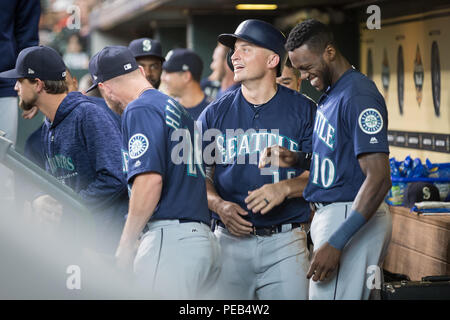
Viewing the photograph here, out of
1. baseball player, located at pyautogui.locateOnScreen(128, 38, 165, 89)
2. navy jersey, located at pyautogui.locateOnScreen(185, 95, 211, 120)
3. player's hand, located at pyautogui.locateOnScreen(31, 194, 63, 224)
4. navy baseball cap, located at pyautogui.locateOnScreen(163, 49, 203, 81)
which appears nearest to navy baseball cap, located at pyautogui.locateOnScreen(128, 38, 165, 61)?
baseball player, located at pyautogui.locateOnScreen(128, 38, 165, 89)

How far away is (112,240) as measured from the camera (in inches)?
111

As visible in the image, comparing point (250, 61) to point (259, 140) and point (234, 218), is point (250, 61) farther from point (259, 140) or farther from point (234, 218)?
point (234, 218)

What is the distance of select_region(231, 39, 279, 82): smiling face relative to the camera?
3.46 meters

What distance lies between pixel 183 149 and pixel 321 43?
721mm

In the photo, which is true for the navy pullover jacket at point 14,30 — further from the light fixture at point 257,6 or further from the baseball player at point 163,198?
the light fixture at point 257,6

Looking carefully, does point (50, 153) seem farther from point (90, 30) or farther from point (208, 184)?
point (90, 30)

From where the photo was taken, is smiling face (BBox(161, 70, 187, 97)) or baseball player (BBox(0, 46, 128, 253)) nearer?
baseball player (BBox(0, 46, 128, 253))

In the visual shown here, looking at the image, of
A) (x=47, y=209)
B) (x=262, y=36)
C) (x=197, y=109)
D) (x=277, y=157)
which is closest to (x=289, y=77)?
(x=262, y=36)

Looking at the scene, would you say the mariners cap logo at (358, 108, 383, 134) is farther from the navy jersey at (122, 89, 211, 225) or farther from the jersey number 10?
the navy jersey at (122, 89, 211, 225)

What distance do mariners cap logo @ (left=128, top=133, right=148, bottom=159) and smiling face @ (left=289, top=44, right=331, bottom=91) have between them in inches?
28.7

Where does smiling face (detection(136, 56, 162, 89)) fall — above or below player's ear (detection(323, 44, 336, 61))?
above

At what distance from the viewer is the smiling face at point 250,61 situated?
346cm

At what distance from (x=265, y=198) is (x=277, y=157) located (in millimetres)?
187
